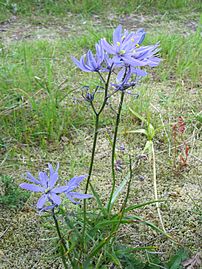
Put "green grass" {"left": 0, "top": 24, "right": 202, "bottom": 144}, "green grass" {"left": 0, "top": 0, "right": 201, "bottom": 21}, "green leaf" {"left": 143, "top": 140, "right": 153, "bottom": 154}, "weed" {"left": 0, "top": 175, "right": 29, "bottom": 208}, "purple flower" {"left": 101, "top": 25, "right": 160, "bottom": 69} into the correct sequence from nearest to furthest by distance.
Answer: "purple flower" {"left": 101, "top": 25, "right": 160, "bottom": 69}
"weed" {"left": 0, "top": 175, "right": 29, "bottom": 208}
"green leaf" {"left": 143, "top": 140, "right": 153, "bottom": 154}
"green grass" {"left": 0, "top": 24, "right": 202, "bottom": 144}
"green grass" {"left": 0, "top": 0, "right": 201, "bottom": 21}

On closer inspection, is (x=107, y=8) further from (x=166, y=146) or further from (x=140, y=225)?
(x=140, y=225)

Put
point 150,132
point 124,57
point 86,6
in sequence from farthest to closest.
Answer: point 86,6
point 150,132
point 124,57

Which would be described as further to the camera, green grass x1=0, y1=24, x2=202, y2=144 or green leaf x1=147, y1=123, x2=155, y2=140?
green grass x1=0, y1=24, x2=202, y2=144

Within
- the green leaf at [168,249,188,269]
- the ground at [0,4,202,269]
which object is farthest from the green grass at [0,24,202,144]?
the green leaf at [168,249,188,269]

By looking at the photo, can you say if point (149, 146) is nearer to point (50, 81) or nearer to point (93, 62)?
point (50, 81)

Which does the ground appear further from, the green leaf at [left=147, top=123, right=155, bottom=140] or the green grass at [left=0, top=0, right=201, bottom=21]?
the green grass at [left=0, top=0, right=201, bottom=21]

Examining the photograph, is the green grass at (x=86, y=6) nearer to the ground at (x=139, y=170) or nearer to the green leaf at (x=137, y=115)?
the ground at (x=139, y=170)

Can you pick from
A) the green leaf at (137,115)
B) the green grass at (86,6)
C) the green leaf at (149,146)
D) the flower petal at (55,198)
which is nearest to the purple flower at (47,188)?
the flower petal at (55,198)

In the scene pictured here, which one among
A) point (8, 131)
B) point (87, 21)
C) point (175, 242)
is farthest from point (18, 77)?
point (87, 21)

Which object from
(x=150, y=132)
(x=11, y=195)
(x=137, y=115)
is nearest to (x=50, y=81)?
(x=137, y=115)
